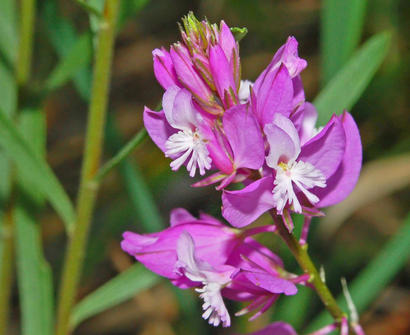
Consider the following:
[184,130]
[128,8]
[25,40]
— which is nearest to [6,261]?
[25,40]

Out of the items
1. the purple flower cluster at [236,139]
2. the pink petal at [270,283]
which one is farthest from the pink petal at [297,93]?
the pink petal at [270,283]

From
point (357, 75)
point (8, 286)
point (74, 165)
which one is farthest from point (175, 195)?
point (357, 75)

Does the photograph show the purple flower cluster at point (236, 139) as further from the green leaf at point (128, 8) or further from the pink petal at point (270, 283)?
the green leaf at point (128, 8)

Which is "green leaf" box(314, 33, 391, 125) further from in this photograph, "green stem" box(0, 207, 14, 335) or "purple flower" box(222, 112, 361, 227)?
"green stem" box(0, 207, 14, 335)

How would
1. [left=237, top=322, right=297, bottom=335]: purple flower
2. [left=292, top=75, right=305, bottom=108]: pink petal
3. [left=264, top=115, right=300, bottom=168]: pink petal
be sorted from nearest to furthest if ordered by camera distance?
1. [left=264, top=115, right=300, bottom=168]: pink petal
2. [left=292, top=75, right=305, bottom=108]: pink petal
3. [left=237, top=322, right=297, bottom=335]: purple flower

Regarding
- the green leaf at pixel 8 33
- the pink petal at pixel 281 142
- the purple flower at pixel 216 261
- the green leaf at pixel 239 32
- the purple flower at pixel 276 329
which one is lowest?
the purple flower at pixel 276 329

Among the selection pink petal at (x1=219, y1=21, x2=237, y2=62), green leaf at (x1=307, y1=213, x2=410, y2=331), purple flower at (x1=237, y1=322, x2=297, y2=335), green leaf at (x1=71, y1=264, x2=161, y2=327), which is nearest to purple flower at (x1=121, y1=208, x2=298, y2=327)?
purple flower at (x1=237, y1=322, x2=297, y2=335)

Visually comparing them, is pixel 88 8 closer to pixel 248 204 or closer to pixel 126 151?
pixel 126 151
